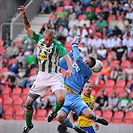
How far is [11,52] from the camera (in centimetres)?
2673

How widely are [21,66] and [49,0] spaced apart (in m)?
5.25

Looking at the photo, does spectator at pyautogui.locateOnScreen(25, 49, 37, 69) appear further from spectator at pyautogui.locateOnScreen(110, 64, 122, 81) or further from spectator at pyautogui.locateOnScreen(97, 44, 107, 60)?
spectator at pyautogui.locateOnScreen(110, 64, 122, 81)

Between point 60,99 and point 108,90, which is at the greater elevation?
point 60,99

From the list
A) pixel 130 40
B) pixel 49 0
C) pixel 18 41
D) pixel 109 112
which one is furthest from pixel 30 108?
pixel 49 0

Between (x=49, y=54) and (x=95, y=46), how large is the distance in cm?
1060

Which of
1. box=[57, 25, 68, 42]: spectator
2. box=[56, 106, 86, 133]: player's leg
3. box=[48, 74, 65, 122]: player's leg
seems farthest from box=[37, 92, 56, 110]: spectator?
box=[48, 74, 65, 122]: player's leg

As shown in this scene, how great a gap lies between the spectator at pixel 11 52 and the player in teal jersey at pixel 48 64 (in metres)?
11.8

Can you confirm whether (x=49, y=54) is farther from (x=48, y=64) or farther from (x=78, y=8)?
(x=78, y=8)

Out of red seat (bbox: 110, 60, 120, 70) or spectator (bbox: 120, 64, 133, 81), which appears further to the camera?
red seat (bbox: 110, 60, 120, 70)

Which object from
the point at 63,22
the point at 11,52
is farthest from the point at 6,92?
the point at 63,22

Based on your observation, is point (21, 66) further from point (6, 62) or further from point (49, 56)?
point (49, 56)

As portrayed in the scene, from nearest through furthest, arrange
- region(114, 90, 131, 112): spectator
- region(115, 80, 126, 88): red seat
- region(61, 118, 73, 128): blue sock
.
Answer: region(61, 118, 73, 128): blue sock < region(114, 90, 131, 112): spectator < region(115, 80, 126, 88): red seat

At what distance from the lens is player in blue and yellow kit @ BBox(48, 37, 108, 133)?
15.0m

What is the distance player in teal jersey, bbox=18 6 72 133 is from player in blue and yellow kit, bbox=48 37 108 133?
27 centimetres
